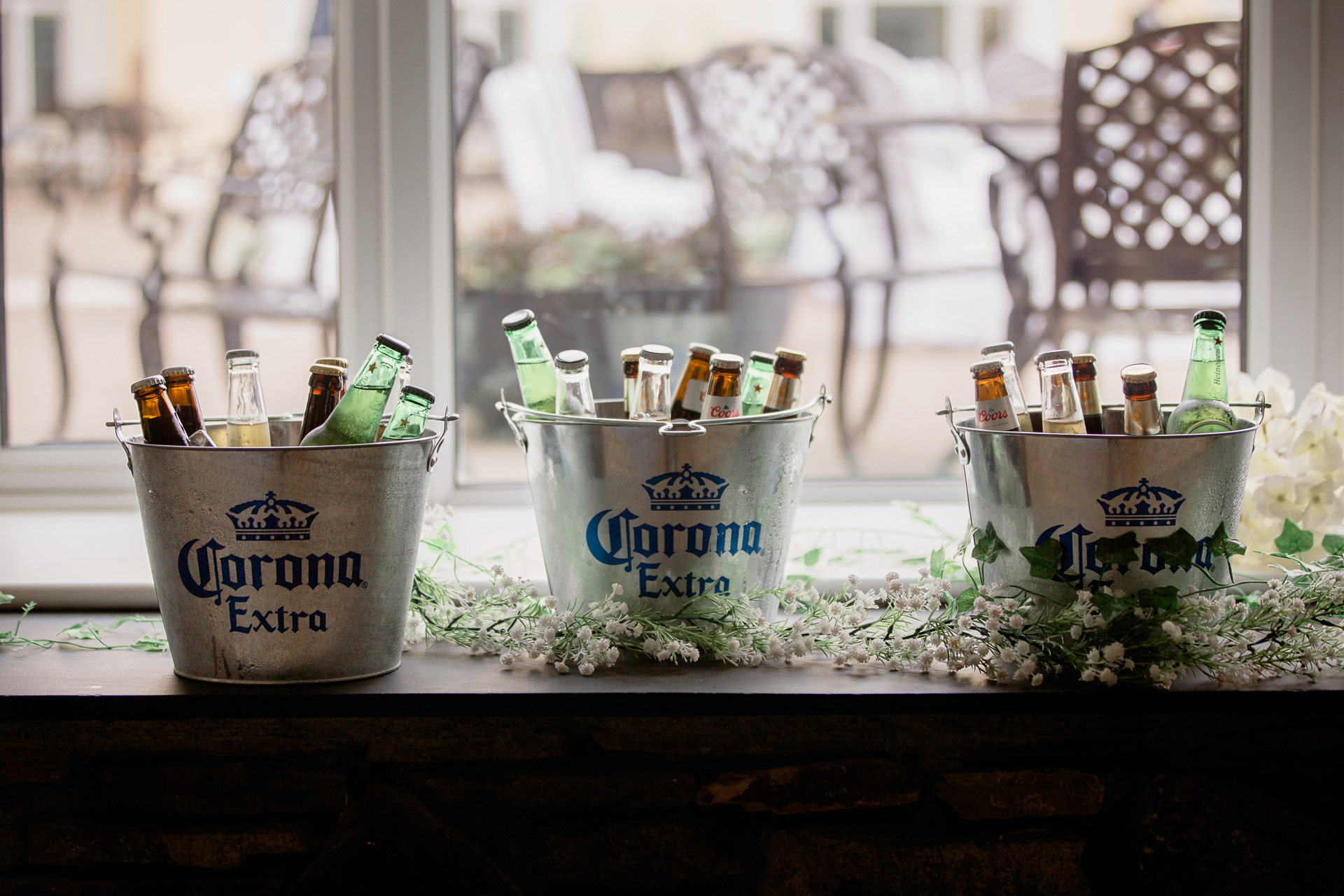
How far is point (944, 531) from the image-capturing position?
1.27 metres

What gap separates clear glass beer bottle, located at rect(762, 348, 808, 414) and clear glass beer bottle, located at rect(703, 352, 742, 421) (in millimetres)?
47

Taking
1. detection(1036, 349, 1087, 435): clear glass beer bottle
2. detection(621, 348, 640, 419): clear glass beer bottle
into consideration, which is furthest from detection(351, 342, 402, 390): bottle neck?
detection(1036, 349, 1087, 435): clear glass beer bottle

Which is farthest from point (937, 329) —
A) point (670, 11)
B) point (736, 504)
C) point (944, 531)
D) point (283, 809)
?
point (283, 809)

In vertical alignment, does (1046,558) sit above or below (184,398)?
below

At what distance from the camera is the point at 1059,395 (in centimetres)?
99

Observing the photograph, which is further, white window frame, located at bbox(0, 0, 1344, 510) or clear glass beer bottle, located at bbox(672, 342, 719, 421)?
white window frame, located at bbox(0, 0, 1344, 510)

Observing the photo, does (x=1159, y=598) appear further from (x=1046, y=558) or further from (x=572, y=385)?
(x=572, y=385)

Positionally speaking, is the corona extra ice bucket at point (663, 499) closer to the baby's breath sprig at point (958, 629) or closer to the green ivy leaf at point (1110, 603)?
the baby's breath sprig at point (958, 629)

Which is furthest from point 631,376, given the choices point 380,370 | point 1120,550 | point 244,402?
point 1120,550

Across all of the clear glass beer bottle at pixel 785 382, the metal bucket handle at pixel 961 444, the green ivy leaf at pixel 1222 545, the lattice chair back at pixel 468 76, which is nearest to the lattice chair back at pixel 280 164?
the lattice chair back at pixel 468 76

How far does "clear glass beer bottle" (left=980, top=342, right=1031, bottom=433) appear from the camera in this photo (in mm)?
1006

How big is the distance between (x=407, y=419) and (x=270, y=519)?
159 mm

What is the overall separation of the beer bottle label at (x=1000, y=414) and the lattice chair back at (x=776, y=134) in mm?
568

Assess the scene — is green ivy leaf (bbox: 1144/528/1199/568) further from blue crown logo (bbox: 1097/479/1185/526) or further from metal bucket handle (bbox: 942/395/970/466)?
metal bucket handle (bbox: 942/395/970/466)
